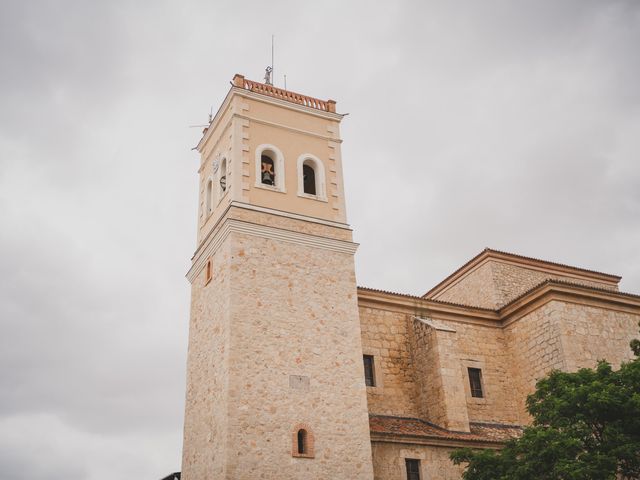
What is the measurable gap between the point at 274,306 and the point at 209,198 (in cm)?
571

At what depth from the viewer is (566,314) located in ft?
63.3

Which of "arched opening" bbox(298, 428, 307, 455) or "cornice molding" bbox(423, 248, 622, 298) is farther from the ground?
"cornice molding" bbox(423, 248, 622, 298)

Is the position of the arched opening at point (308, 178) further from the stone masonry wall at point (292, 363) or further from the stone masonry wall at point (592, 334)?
the stone masonry wall at point (592, 334)

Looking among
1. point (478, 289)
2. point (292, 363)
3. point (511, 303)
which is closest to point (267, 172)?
point (292, 363)

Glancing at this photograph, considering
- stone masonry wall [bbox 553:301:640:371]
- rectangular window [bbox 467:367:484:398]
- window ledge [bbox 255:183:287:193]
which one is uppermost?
window ledge [bbox 255:183:287:193]

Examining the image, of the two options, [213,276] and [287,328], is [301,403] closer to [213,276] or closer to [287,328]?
[287,328]

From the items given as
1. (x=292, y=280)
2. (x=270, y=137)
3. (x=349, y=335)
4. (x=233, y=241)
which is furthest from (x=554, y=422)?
(x=270, y=137)

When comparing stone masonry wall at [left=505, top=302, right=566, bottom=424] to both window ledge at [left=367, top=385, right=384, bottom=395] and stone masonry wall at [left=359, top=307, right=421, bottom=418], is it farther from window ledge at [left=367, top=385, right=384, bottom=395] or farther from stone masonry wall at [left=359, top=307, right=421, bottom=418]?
window ledge at [left=367, top=385, right=384, bottom=395]

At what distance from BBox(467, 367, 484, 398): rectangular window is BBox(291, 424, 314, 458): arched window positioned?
21.7ft

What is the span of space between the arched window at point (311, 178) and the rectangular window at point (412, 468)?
7510mm

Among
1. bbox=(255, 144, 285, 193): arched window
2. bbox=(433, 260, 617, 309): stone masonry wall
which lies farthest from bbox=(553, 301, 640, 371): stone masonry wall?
bbox=(255, 144, 285, 193): arched window

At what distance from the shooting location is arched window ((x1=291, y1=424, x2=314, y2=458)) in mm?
14902

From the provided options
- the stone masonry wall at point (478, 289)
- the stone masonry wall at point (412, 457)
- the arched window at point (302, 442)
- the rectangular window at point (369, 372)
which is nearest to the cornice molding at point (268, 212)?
the rectangular window at point (369, 372)

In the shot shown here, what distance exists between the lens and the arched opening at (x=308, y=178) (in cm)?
1989
